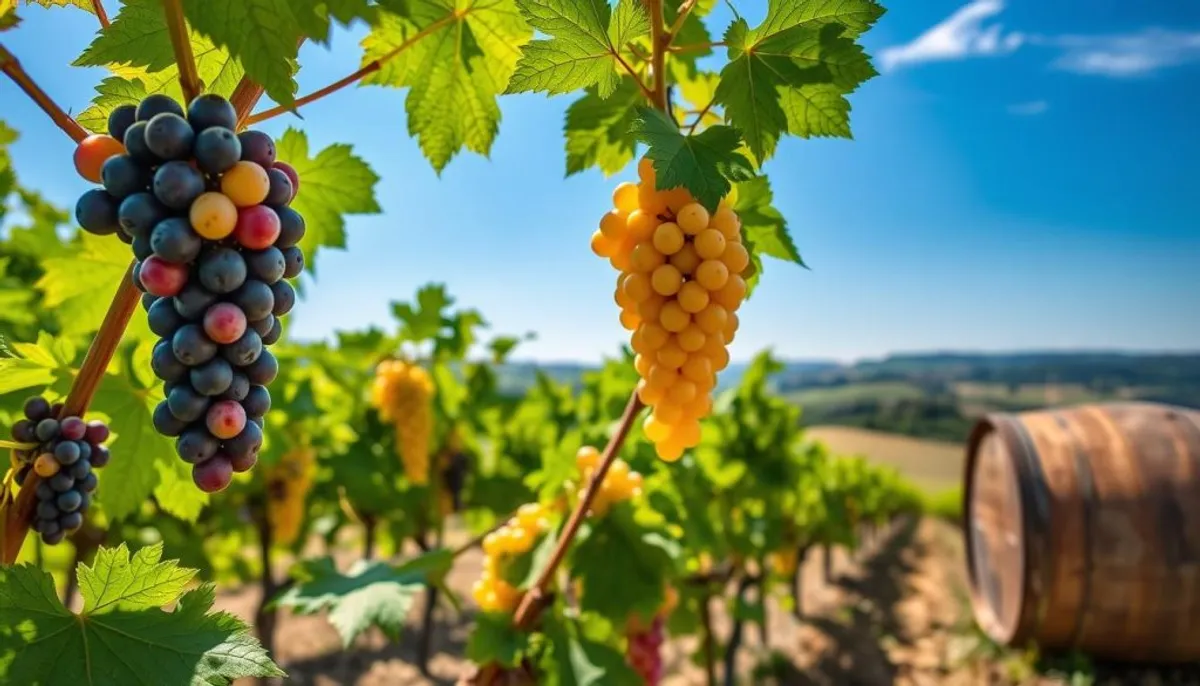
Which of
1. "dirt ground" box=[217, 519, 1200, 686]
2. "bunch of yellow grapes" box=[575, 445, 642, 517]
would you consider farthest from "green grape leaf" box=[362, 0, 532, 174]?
"dirt ground" box=[217, 519, 1200, 686]

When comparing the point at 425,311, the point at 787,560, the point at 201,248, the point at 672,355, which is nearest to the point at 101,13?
the point at 201,248

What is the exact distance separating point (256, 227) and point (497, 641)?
4.30 ft

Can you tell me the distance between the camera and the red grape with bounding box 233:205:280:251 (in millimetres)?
787

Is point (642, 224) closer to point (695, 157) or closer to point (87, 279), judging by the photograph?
point (695, 157)

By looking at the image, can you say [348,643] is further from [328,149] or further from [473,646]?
[328,149]

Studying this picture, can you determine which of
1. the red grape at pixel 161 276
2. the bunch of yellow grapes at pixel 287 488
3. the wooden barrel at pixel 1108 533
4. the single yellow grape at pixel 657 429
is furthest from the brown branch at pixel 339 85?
the wooden barrel at pixel 1108 533

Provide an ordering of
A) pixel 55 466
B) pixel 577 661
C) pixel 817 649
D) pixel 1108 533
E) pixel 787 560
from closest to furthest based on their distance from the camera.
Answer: pixel 55 466, pixel 577 661, pixel 1108 533, pixel 817 649, pixel 787 560

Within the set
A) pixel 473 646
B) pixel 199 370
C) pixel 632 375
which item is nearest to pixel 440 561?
pixel 473 646

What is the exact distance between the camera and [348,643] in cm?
175

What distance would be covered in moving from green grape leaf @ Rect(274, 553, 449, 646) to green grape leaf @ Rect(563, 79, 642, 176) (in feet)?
3.74

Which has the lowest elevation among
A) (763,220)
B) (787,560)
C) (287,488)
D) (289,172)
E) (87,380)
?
(787,560)

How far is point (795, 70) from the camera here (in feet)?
3.84

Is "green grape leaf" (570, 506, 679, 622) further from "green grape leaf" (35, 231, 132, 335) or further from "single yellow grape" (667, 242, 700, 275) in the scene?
"green grape leaf" (35, 231, 132, 335)

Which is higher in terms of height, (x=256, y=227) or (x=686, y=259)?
(x=686, y=259)
